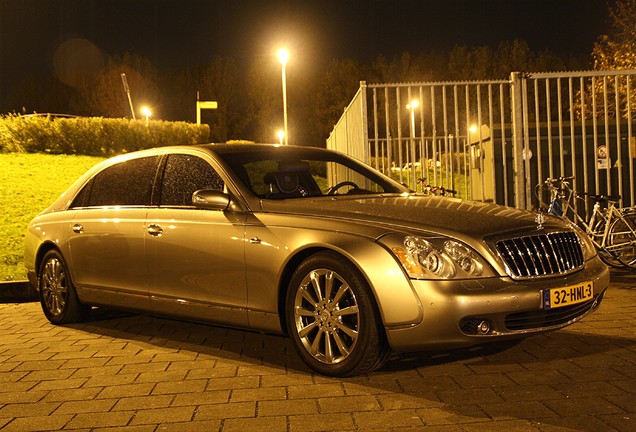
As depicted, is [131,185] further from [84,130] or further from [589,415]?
[84,130]

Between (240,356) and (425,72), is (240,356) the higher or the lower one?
the lower one

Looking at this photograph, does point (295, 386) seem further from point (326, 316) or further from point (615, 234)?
point (615, 234)

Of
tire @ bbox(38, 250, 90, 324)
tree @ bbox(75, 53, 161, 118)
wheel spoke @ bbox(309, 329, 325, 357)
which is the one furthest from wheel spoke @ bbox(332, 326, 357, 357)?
tree @ bbox(75, 53, 161, 118)

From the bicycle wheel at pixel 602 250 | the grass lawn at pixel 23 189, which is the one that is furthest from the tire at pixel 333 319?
the grass lawn at pixel 23 189

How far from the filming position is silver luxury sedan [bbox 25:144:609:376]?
5035 mm

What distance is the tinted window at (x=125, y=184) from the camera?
22.8 ft

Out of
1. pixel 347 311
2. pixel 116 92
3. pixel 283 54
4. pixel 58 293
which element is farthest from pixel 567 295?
pixel 116 92

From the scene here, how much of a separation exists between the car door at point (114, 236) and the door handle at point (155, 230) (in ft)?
0.31

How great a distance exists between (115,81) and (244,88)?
9962 millimetres

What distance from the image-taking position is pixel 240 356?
20.3ft

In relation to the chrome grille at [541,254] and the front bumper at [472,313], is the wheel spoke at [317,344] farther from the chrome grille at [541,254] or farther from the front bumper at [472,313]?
the chrome grille at [541,254]

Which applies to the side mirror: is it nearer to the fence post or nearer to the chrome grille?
the chrome grille

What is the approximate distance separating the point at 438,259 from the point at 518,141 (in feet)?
20.6

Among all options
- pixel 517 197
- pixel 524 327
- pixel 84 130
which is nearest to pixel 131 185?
pixel 524 327
